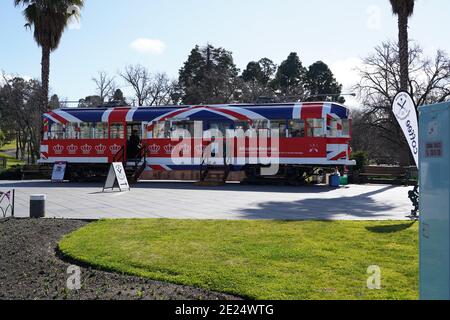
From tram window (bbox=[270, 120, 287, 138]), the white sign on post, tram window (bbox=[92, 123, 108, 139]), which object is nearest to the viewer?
the white sign on post

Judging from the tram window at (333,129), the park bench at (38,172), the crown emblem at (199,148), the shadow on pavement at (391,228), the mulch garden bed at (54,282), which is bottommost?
the mulch garden bed at (54,282)

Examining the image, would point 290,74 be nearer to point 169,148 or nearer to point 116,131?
point 116,131

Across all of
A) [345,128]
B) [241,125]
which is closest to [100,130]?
[241,125]

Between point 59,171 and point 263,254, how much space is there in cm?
2025

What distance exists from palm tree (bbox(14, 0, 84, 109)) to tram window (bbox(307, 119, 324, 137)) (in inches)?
636

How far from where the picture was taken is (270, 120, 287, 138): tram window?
73.8 ft

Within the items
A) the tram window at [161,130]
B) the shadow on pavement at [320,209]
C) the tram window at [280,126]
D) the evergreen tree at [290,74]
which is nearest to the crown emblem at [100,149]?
the tram window at [161,130]

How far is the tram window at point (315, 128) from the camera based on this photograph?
21.9 metres

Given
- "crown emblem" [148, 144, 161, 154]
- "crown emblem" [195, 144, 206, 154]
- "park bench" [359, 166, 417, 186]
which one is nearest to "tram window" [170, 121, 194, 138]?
"crown emblem" [195, 144, 206, 154]

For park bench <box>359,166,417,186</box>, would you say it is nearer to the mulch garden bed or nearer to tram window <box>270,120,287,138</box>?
tram window <box>270,120,287,138</box>

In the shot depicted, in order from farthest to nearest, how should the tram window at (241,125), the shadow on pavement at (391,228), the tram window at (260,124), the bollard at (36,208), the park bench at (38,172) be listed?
the park bench at (38,172) < the tram window at (241,125) < the tram window at (260,124) < the bollard at (36,208) < the shadow on pavement at (391,228)

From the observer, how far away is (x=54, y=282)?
613 centimetres

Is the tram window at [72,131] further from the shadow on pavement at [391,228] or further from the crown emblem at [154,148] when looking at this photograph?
the shadow on pavement at [391,228]

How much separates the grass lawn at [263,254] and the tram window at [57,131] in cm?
1708
